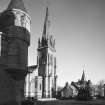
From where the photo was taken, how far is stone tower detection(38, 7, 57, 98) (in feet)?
217

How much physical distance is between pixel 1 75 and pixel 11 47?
15.8 ft

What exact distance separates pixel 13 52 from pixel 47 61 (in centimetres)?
4408

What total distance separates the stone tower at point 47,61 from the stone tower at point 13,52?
Result: 1595 inches

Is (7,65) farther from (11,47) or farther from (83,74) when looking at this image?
(83,74)

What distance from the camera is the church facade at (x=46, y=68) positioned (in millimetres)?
62094

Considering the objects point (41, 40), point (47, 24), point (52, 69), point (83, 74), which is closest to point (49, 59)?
point (52, 69)

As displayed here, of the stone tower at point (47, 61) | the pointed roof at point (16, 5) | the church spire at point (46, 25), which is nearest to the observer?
the pointed roof at point (16, 5)

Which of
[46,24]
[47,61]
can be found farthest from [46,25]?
[47,61]

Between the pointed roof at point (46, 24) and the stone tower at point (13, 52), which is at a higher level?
the pointed roof at point (46, 24)

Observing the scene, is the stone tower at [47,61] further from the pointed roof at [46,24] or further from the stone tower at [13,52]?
the stone tower at [13,52]

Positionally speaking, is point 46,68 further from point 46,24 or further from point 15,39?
point 15,39

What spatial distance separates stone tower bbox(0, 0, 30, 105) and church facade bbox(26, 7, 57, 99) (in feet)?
111

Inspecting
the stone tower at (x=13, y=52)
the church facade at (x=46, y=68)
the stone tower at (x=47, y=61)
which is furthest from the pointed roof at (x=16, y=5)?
the stone tower at (x=47, y=61)

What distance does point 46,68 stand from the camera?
6812 centimetres
